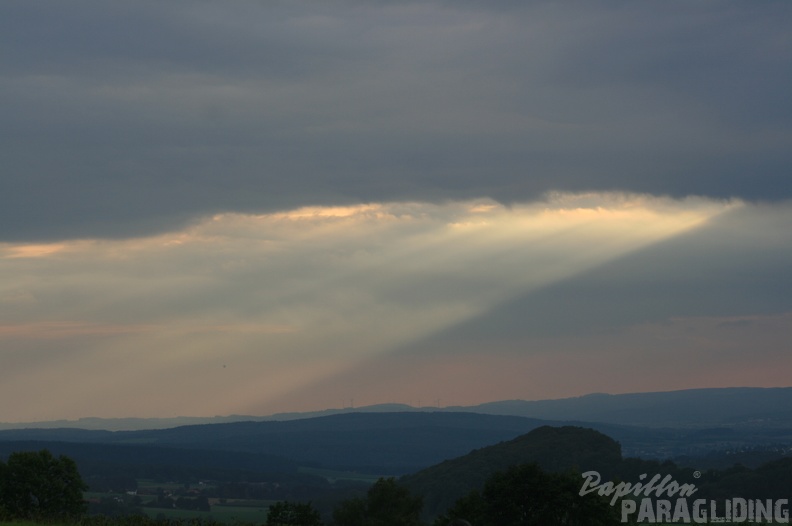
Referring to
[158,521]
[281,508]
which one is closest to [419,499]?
[281,508]

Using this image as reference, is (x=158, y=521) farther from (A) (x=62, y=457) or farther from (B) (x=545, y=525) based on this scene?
(A) (x=62, y=457)

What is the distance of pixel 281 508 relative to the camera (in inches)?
3821

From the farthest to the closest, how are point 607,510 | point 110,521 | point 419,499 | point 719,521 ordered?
point 719,521 → point 419,499 → point 607,510 → point 110,521

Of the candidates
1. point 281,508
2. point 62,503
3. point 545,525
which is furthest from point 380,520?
point 545,525

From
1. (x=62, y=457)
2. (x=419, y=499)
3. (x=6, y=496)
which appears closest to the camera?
(x=6, y=496)

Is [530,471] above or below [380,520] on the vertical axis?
above

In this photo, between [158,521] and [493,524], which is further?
[493,524]

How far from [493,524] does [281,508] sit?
84.5 ft

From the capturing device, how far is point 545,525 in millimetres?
78750

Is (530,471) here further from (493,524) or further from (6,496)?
(6,496)

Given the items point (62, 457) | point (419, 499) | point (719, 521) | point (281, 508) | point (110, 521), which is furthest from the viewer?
point (719, 521)

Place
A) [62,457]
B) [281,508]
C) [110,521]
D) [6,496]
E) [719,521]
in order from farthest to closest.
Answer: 1. [719,521]
2. [62,457]
3. [6,496]
4. [281,508]
5. [110,521]

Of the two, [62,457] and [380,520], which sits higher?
[62,457]

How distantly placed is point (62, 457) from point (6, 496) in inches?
488
